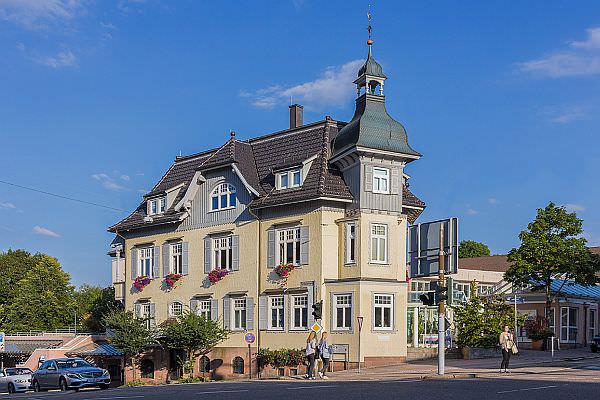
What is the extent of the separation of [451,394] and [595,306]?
117 feet

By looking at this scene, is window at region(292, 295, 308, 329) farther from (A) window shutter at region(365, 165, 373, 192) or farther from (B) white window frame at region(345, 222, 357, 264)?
(A) window shutter at region(365, 165, 373, 192)

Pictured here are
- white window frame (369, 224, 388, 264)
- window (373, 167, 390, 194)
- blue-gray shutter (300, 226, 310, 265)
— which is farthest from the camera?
blue-gray shutter (300, 226, 310, 265)

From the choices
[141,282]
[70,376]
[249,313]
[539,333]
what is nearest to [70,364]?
[70,376]

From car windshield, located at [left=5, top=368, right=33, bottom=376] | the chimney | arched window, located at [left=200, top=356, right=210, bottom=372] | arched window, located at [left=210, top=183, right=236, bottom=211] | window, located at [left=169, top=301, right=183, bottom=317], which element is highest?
the chimney

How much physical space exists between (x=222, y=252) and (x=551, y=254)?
17.9 metres

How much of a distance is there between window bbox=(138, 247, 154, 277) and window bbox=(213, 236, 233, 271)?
22.1 feet

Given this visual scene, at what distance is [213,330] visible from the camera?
44844mm

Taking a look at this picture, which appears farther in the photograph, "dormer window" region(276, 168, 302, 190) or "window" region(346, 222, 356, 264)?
"dormer window" region(276, 168, 302, 190)

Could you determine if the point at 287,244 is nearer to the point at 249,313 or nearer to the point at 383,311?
the point at 249,313

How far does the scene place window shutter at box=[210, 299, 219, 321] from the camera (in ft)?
155

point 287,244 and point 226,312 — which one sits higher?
point 287,244

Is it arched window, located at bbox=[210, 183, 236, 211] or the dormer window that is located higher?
the dormer window

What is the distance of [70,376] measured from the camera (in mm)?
35656

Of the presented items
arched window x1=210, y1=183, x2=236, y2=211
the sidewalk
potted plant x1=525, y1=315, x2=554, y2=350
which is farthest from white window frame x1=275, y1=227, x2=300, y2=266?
potted plant x1=525, y1=315, x2=554, y2=350
